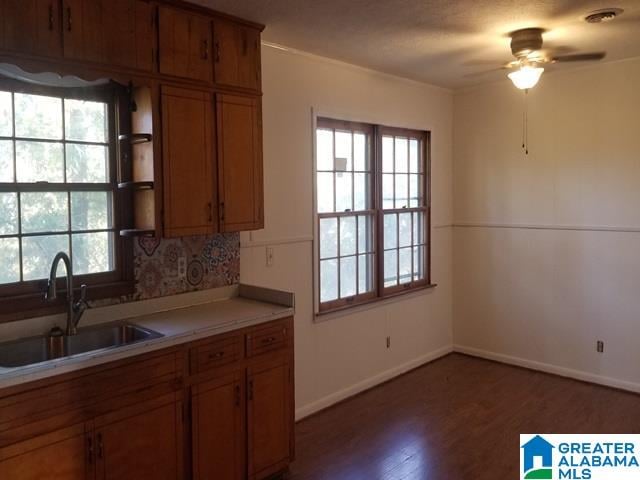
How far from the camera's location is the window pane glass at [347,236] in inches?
163

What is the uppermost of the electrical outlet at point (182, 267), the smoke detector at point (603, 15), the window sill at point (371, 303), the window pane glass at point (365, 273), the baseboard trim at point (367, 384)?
the smoke detector at point (603, 15)

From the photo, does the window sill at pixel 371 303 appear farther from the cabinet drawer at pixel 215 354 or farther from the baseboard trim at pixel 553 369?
the cabinet drawer at pixel 215 354

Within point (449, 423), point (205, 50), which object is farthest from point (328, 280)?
point (205, 50)

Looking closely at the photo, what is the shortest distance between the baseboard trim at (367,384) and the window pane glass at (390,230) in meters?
1.07

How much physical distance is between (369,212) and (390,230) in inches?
14.1

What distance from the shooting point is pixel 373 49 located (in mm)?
3654

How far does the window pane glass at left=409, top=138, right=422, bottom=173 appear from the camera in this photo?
4.82 metres

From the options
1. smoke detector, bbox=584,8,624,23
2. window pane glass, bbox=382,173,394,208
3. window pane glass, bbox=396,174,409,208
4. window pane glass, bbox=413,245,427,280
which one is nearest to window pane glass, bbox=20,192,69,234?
window pane glass, bbox=382,173,394,208

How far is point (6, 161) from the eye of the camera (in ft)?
8.09

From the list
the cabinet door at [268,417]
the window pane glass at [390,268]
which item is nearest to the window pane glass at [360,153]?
the window pane glass at [390,268]

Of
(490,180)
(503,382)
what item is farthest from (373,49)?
(503,382)

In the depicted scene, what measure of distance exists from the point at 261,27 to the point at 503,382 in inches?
132

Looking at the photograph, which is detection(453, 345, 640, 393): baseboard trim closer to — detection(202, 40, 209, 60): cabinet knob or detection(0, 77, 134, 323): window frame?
detection(0, 77, 134, 323): window frame

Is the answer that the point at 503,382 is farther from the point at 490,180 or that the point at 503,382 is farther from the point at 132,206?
the point at 132,206
